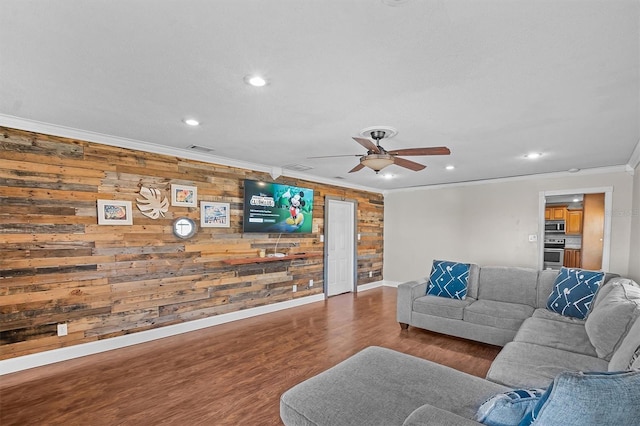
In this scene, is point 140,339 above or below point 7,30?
below

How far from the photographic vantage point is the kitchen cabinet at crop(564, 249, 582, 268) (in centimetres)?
679

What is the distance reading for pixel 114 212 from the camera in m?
3.40

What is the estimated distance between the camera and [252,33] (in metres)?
1.54

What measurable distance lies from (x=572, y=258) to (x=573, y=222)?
0.88 metres

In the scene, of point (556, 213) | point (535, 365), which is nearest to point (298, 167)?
point (535, 365)

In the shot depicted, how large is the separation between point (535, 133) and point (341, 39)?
2548mm

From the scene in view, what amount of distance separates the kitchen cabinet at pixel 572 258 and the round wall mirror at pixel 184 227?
795 cm

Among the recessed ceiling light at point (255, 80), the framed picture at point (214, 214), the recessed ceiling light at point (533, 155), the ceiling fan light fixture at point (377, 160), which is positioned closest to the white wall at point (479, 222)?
the recessed ceiling light at point (533, 155)

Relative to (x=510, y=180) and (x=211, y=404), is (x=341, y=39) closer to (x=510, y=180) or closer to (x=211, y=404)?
(x=211, y=404)

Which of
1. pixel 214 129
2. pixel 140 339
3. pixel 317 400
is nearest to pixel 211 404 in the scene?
pixel 317 400

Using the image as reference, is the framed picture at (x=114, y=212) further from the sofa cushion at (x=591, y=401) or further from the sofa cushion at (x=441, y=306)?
the sofa cushion at (x=591, y=401)

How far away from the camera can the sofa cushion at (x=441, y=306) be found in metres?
3.72

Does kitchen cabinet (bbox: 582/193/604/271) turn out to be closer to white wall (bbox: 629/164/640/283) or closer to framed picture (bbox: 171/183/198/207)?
white wall (bbox: 629/164/640/283)

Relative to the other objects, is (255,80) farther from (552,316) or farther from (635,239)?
(635,239)
